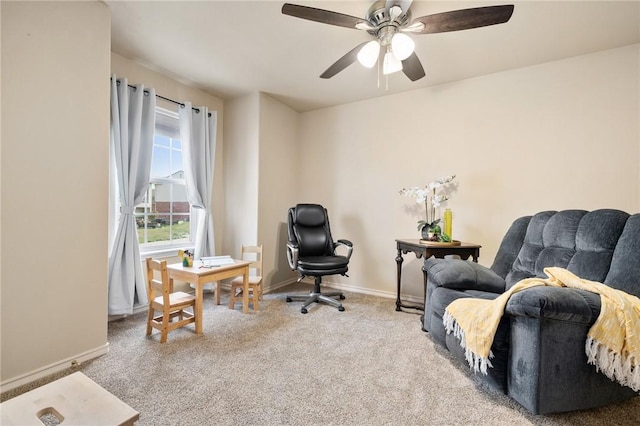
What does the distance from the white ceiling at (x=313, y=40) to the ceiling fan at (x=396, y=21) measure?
19 cm

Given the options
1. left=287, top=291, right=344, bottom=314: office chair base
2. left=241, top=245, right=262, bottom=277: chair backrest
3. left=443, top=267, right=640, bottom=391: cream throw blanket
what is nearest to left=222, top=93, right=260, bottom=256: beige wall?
left=241, top=245, right=262, bottom=277: chair backrest

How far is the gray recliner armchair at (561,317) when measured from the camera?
1.23 meters

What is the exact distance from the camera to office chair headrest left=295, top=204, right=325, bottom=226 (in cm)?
322

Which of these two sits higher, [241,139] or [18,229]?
[241,139]

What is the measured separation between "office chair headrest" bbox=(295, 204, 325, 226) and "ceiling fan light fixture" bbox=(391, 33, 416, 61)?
1883mm

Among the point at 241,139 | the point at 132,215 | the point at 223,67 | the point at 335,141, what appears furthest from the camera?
the point at 335,141

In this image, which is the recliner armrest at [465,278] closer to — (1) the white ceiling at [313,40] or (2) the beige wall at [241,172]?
(1) the white ceiling at [313,40]

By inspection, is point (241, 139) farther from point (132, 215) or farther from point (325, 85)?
point (132, 215)

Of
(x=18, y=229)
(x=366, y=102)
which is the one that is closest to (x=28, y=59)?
(x=18, y=229)

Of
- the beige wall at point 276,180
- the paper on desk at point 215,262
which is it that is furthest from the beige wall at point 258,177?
the paper on desk at point 215,262

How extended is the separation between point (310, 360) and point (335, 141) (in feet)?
8.81

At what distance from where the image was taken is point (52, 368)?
167 centimetres

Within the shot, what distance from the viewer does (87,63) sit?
1.81 metres

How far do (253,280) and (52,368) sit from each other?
5.02 feet
